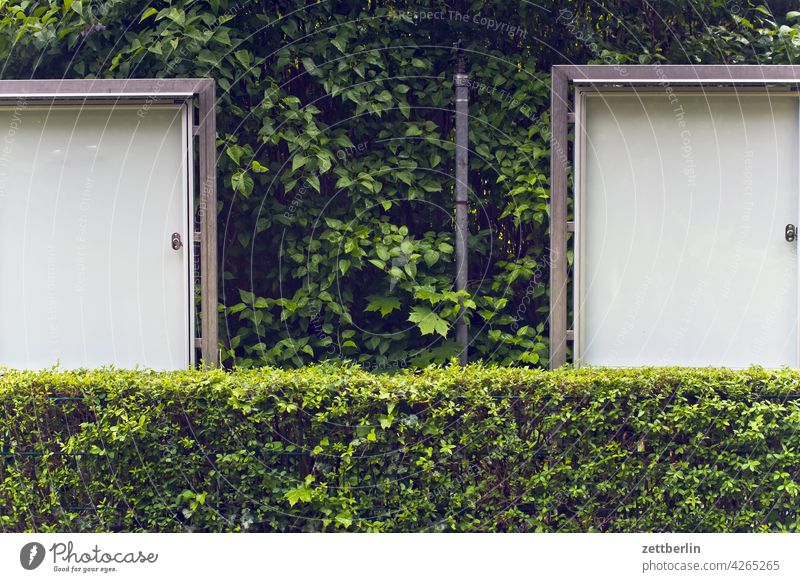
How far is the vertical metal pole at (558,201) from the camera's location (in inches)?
225

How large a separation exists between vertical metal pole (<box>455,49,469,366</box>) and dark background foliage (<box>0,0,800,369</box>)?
0.33 feet

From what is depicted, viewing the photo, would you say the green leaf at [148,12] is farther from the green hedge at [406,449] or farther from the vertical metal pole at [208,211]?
the green hedge at [406,449]

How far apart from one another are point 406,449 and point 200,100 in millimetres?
2392

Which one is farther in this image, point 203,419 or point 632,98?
point 632,98

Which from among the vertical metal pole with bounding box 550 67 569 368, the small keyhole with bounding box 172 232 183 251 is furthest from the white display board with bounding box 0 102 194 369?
the vertical metal pole with bounding box 550 67 569 368

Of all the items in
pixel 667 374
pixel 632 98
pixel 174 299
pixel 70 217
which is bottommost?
pixel 667 374

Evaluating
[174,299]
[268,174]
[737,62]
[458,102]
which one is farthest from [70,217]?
[737,62]

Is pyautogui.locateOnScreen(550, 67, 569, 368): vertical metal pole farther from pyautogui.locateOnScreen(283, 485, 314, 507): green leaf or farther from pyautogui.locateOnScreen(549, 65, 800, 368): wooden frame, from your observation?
pyautogui.locateOnScreen(283, 485, 314, 507): green leaf

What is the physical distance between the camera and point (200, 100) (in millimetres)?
5766

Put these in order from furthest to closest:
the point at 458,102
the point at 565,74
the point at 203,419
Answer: the point at 458,102, the point at 565,74, the point at 203,419

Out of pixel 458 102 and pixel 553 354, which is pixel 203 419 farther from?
pixel 458 102

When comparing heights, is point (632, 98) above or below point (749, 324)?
above

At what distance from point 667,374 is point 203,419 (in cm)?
258

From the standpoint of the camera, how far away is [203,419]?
5336mm
